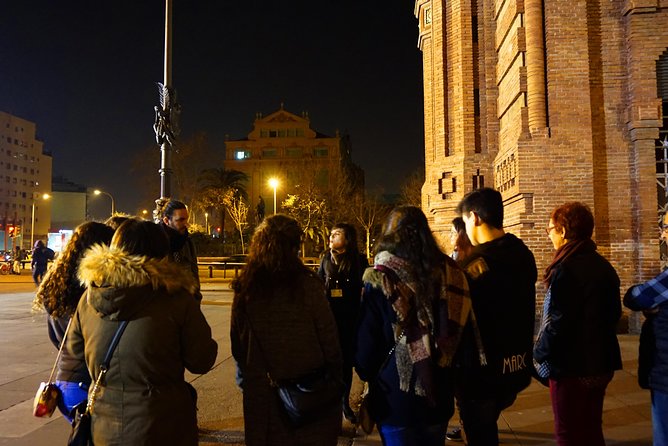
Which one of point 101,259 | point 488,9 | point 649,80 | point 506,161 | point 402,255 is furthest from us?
point 488,9

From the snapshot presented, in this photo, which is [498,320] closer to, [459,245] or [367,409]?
[367,409]

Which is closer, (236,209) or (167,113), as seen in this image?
(167,113)

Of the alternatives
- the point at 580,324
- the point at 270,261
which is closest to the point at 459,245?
the point at 580,324

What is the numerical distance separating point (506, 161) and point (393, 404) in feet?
29.2

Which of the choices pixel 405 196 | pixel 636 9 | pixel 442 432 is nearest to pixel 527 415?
pixel 442 432

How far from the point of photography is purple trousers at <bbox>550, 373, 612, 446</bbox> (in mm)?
3262

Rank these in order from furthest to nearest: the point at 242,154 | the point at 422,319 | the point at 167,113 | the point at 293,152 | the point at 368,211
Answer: the point at 242,154, the point at 293,152, the point at 368,211, the point at 167,113, the point at 422,319

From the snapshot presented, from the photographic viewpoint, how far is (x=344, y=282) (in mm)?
5000

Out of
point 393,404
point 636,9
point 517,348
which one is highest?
point 636,9

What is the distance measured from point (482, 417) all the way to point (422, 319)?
3.03 ft

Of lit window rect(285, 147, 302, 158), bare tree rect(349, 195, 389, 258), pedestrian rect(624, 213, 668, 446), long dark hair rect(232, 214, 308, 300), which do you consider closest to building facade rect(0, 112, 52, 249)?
lit window rect(285, 147, 302, 158)

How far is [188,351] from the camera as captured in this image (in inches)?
100.0

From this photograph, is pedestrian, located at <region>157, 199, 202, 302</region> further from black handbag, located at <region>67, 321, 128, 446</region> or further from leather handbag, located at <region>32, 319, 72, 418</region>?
black handbag, located at <region>67, 321, 128, 446</region>

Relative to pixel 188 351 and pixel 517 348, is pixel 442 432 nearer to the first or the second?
pixel 517 348
